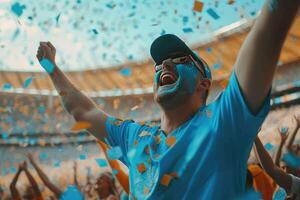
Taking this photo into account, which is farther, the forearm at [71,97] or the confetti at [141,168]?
the forearm at [71,97]

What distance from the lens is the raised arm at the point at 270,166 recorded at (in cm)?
225

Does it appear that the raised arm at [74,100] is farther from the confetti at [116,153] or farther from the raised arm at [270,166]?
the raised arm at [270,166]

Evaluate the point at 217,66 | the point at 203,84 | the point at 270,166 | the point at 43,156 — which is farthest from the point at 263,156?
the point at 43,156

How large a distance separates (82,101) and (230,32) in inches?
368

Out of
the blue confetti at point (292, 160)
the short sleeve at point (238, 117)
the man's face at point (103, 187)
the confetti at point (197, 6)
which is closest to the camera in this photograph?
the short sleeve at point (238, 117)

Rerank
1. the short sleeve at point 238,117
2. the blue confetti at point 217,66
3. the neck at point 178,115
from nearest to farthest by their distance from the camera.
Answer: the short sleeve at point 238,117 < the neck at point 178,115 < the blue confetti at point 217,66

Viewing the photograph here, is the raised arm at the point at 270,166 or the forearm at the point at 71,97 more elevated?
the forearm at the point at 71,97

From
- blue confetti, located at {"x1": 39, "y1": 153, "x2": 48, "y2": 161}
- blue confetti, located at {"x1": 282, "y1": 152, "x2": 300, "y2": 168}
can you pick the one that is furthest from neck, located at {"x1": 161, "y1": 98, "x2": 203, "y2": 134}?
blue confetti, located at {"x1": 39, "y1": 153, "x2": 48, "y2": 161}

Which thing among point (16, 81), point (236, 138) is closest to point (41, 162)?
point (16, 81)

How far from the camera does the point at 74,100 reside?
2082 mm

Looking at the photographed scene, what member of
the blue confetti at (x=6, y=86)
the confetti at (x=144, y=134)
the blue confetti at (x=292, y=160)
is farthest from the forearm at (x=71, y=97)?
the blue confetti at (x=6, y=86)

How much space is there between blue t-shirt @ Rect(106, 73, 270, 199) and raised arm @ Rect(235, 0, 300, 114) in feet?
0.11

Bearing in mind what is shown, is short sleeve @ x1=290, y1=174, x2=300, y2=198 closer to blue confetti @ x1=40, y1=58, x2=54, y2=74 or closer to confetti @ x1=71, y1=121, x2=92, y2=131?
confetti @ x1=71, y1=121, x2=92, y2=131

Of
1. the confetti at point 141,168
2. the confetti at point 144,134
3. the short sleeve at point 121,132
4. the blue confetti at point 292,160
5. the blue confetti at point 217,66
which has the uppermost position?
the blue confetti at point 217,66
